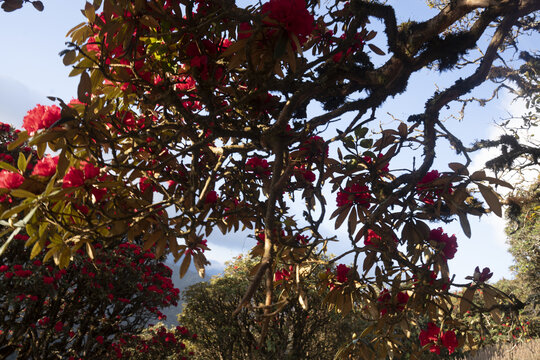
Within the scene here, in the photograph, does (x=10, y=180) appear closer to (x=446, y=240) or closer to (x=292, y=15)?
(x=292, y=15)

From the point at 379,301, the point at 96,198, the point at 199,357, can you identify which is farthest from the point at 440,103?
the point at 199,357

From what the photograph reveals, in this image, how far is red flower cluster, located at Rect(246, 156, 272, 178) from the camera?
6.49 feet

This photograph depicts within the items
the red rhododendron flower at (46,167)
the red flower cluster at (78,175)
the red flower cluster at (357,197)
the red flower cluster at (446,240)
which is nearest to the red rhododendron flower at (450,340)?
the red flower cluster at (446,240)

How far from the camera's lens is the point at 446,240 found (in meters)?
1.64

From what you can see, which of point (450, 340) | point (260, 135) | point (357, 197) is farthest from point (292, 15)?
point (450, 340)

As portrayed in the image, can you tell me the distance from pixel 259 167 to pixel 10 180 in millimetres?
1212

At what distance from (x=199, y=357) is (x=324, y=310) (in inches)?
112

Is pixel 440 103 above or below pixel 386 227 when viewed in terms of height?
above

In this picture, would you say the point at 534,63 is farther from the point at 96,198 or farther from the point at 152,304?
the point at 152,304

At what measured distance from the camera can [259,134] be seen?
4.94 ft

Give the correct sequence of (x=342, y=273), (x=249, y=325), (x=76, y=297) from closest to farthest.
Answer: (x=342, y=273)
(x=76, y=297)
(x=249, y=325)

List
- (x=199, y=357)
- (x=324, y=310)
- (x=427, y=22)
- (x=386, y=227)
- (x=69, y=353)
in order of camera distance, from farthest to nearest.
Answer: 1. (x=199, y=357)
2. (x=324, y=310)
3. (x=69, y=353)
4. (x=386, y=227)
5. (x=427, y=22)

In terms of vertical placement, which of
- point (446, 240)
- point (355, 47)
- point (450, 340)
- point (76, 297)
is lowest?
point (450, 340)

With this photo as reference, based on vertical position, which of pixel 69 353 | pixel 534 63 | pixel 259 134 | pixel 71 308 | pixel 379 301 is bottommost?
pixel 69 353
